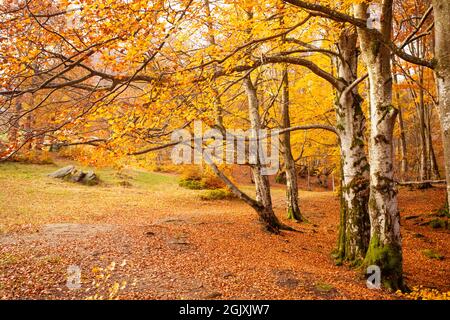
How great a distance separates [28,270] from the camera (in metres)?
5.45

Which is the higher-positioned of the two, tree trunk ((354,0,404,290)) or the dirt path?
tree trunk ((354,0,404,290))

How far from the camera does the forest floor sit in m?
5.04

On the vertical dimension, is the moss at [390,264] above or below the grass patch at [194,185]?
below

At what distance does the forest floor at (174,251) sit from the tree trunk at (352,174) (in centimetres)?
61

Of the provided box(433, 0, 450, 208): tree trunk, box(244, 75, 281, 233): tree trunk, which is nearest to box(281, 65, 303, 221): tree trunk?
box(244, 75, 281, 233): tree trunk

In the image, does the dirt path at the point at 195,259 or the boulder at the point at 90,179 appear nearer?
the dirt path at the point at 195,259

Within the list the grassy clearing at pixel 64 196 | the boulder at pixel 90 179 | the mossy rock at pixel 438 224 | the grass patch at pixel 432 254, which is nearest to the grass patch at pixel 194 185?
the grassy clearing at pixel 64 196

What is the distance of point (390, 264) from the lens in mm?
5707

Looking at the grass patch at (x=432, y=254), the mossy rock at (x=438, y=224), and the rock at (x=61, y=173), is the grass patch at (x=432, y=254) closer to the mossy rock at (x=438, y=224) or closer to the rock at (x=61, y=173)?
the mossy rock at (x=438, y=224)

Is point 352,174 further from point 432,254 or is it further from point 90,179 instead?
point 90,179

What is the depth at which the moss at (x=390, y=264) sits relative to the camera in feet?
18.7

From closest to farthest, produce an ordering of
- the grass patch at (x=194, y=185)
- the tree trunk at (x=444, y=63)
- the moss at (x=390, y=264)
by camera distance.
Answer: the tree trunk at (x=444, y=63) → the moss at (x=390, y=264) → the grass patch at (x=194, y=185)

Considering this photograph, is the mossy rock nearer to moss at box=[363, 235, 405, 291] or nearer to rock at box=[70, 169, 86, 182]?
moss at box=[363, 235, 405, 291]

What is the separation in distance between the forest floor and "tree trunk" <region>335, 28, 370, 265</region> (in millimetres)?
615
